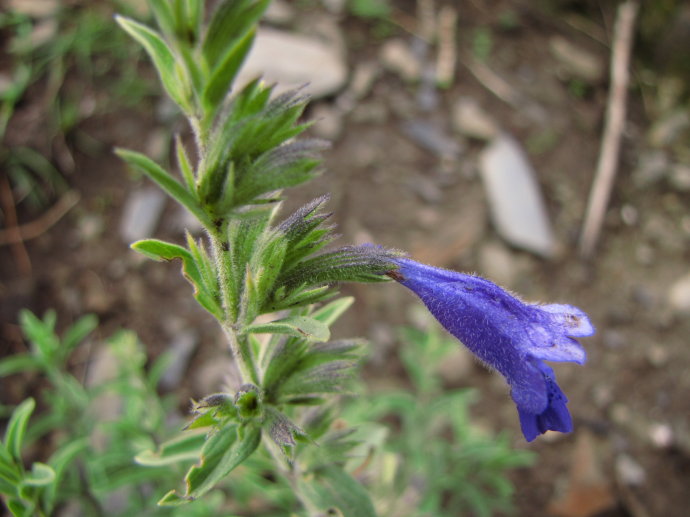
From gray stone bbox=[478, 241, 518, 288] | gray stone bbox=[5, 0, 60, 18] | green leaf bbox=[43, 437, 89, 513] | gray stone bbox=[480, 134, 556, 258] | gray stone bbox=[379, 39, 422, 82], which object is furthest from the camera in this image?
gray stone bbox=[379, 39, 422, 82]

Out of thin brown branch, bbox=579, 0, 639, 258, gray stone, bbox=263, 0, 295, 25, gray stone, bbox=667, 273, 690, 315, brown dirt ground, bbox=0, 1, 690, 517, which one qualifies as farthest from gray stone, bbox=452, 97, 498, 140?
gray stone, bbox=667, 273, 690, 315

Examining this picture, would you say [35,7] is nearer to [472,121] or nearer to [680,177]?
[472,121]

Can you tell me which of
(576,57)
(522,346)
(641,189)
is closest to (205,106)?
(522,346)

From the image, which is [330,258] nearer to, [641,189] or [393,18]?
[641,189]

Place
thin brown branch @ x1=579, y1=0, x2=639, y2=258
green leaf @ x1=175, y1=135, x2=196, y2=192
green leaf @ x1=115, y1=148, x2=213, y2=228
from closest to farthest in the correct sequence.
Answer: green leaf @ x1=115, y1=148, x2=213, y2=228
green leaf @ x1=175, y1=135, x2=196, y2=192
thin brown branch @ x1=579, y1=0, x2=639, y2=258

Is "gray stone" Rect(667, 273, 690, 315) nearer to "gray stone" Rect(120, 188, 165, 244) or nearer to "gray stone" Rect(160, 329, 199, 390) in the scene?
"gray stone" Rect(160, 329, 199, 390)

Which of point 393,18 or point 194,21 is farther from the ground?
point 194,21

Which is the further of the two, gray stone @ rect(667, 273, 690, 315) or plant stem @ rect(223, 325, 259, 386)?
gray stone @ rect(667, 273, 690, 315)

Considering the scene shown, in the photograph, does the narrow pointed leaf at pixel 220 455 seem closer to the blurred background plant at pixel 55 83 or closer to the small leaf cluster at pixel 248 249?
the small leaf cluster at pixel 248 249

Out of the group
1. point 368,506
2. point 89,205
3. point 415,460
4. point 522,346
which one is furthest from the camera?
point 89,205
